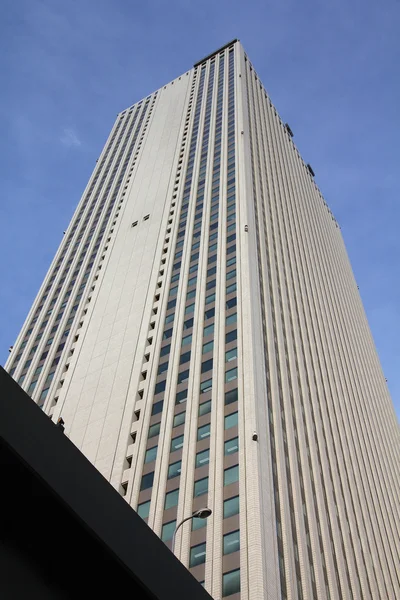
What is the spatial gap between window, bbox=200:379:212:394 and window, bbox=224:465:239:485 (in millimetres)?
8721

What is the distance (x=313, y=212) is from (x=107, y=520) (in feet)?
328

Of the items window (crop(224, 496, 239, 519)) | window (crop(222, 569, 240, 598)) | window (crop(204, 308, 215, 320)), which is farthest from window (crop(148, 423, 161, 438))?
window (crop(222, 569, 240, 598))

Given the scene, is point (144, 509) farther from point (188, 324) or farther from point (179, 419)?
point (188, 324)

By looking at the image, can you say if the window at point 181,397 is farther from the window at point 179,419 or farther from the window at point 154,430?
the window at point 154,430

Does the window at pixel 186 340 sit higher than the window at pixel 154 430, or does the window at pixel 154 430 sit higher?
the window at pixel 186 340

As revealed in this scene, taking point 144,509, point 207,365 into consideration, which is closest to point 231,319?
point 207,365

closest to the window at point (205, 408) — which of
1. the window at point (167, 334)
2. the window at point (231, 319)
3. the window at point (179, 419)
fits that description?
the window at point (179, 419)

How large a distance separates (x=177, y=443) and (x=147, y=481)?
3.56m

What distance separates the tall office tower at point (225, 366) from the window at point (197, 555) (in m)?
0.07

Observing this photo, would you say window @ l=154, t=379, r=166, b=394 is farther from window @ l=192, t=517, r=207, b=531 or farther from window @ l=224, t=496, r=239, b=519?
window @ l=224, t=496, r=239, b=519

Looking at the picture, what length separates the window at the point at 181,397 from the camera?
159ft

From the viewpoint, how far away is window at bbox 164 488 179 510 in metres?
40.5

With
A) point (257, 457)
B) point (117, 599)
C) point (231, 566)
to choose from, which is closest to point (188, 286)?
point (257, 457)

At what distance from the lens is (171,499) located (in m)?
40.9
